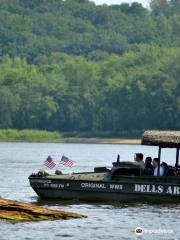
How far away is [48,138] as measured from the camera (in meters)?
160

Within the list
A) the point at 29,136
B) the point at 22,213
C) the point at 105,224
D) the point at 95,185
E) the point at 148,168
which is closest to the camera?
the point at 22,213

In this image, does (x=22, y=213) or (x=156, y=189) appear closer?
(x=22, y=213)

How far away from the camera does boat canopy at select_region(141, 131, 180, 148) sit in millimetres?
37156

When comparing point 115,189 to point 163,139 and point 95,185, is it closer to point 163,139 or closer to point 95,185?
point 95,185

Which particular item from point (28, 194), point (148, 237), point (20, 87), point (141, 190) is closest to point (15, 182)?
point (28, 194)

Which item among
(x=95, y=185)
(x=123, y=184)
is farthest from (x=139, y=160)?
(x=95, y=185)

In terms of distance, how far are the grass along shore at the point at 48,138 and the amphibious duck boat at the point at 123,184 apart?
118m

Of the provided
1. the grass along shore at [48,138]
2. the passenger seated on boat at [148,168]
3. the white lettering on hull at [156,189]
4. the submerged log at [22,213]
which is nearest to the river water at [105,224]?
the submerged log at [22,213]

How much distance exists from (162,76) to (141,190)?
13912 centimetres

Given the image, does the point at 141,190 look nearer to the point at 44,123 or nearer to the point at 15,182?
the point at 15,182

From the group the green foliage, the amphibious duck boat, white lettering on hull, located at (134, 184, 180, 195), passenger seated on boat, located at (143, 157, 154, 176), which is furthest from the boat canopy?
the green foliage

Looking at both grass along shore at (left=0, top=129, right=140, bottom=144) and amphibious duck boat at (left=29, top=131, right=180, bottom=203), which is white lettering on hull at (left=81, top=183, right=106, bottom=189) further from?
grass along shore at (left=0, top=129, right=140, bottom=144)

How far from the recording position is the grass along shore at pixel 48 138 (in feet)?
→ 520

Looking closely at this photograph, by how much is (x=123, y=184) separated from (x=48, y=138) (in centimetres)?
12279
